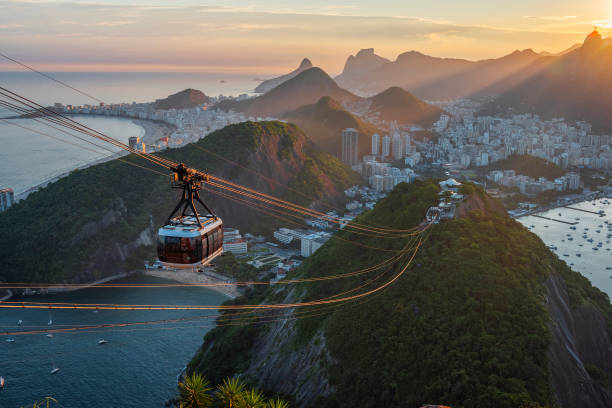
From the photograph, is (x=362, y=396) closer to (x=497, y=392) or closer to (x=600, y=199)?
(x=497, y=392)

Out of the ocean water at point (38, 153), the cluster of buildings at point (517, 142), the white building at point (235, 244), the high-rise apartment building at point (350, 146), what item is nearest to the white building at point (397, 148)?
the cluster of buildings at point (517, 142)

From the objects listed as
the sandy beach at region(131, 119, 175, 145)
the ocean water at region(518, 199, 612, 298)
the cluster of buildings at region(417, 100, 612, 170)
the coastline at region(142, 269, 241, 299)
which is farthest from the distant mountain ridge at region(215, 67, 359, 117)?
the coastline at region(142, 269, 241, 299)

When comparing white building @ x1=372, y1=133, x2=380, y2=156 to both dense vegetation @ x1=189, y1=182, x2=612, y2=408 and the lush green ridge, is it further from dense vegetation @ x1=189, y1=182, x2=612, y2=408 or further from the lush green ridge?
dense vegetation @ x1=189, y1=182, x2=612, y2=408

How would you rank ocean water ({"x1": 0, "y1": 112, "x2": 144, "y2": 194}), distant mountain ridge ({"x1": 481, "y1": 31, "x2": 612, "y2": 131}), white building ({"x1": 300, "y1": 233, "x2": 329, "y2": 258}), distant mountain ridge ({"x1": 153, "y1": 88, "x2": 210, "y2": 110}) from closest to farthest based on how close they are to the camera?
white building ({"x1": 300, "y1": 233, "x2": 329, "y2": 258}), ocean water ({"x1": 0, "y1": 112, "x2": 144, "y2": 194}), distant mountain ridge ({"x1": 481, "y1": 31, "x2": 612, "y2": 131}), distant mountain ridge ({"x1": 153, "y1": 88, "x2": 210, "y2": 110})

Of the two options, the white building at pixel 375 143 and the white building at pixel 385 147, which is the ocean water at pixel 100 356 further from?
the white building at pixel 385 147

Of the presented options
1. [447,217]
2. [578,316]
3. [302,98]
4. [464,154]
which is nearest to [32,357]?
[447,217]

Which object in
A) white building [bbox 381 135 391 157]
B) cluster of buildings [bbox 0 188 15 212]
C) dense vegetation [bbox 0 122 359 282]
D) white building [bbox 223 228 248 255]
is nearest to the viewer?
dense vegetation [bbox 0 122 359 282]

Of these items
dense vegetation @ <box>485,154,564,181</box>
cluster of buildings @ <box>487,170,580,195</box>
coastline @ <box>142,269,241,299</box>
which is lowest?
coastline @ <box>142,269,241,299</box>

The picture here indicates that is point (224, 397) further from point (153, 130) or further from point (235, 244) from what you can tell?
point (153, 130)
